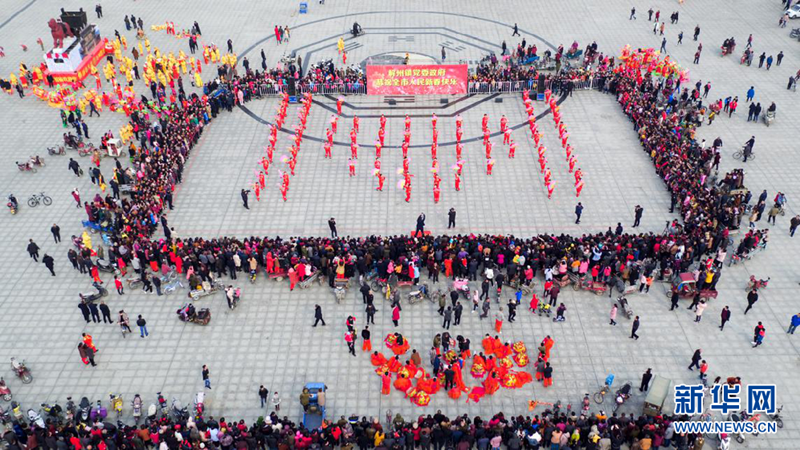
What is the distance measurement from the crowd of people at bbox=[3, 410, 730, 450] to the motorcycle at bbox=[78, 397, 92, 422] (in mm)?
1115

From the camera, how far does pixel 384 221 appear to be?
125ft

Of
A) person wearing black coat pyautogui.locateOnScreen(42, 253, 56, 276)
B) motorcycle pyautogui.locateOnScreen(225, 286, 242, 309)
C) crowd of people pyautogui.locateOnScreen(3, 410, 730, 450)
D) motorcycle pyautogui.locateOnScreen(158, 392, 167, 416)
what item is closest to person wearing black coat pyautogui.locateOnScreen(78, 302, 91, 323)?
person wearing black coat pyautogui.locateOnScreen(42, 253, 56, 276)

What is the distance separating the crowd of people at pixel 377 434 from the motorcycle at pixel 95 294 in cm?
778

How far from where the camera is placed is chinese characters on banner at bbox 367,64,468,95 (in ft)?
165

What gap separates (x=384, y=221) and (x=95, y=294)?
15794mm

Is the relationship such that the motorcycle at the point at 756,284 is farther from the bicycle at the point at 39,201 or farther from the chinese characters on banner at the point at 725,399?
the bicycle at the point at 39,201

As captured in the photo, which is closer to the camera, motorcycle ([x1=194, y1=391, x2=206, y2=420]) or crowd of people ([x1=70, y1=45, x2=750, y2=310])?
motorcycle ([x1=194, y1=391, x2=206, y2=420])

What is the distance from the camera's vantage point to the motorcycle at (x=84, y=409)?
26.2 metres

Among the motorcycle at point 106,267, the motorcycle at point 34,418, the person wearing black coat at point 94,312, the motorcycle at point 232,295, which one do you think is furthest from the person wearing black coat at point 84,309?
the motorcycle at point 232,295

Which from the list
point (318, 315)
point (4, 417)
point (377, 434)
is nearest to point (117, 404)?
point (4, 417)

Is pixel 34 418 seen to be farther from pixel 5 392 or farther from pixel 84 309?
pixel 84 309

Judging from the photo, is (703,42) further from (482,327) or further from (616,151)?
(482,327)

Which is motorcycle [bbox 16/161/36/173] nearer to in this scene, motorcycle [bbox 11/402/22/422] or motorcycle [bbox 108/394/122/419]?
motorcycle [bbox 11/402/22/422]

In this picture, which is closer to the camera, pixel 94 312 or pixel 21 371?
pixel 21 371
